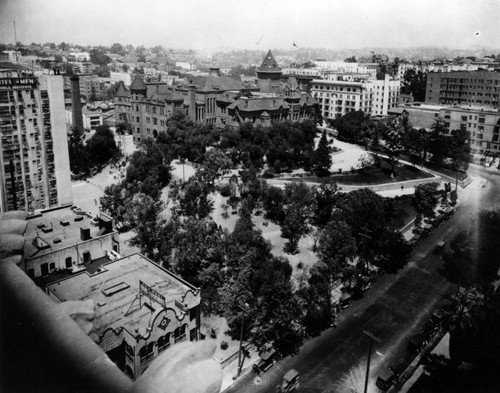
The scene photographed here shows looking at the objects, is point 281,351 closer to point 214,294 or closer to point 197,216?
point 214,294

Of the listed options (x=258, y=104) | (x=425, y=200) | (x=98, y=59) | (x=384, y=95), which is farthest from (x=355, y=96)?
(x=98, y=59)

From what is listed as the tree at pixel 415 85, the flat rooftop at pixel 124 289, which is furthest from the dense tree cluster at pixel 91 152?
the tree at pixel 415 85

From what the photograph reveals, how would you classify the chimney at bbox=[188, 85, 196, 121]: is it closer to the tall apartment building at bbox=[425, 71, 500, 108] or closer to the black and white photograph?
the black and white photograph

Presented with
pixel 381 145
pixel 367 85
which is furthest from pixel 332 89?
pixel 381 145

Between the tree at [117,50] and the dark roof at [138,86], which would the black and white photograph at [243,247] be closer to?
the dark roof at [138,86]

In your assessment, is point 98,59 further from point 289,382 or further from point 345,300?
point 289,382

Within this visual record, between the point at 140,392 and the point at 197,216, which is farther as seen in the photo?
the point at 197,216

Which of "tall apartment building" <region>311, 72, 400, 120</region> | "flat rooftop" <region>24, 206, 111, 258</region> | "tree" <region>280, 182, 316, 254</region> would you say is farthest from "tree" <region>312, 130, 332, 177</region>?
"tall apartment building" <region>311, 72, 400, 120</region>
